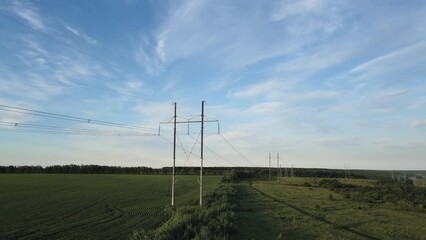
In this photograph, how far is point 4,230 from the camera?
81.7 feet

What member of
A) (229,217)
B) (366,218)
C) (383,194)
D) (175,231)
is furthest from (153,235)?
(383,194)

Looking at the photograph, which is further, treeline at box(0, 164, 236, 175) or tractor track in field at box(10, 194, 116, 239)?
treeline at box(0, 164, 236, 175)

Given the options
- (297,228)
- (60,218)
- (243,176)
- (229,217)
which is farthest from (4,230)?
(243,176)

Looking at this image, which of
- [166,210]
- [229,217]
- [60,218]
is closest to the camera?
[229,217]

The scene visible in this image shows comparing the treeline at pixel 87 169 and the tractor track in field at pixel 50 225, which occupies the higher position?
the treeline at pixel 87 169

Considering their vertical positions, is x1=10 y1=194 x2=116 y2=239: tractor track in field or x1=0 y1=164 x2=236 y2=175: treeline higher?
x1=0 y1=164 x2=236 y2=175: treeline

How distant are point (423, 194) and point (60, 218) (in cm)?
4877

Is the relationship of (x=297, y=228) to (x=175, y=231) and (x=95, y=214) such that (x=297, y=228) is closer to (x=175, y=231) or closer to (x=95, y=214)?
(x=175, y=231)

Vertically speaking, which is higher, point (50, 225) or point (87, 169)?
point (87, 169)

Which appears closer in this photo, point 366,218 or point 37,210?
point 366,218

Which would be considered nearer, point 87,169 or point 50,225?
point 50,225

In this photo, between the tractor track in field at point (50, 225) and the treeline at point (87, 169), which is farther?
the treeline at point (87, 169)

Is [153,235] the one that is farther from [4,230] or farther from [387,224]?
[387,224]

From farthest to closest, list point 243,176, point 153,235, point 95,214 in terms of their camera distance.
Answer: point 243,176 → point 95,214 → point 153,235
